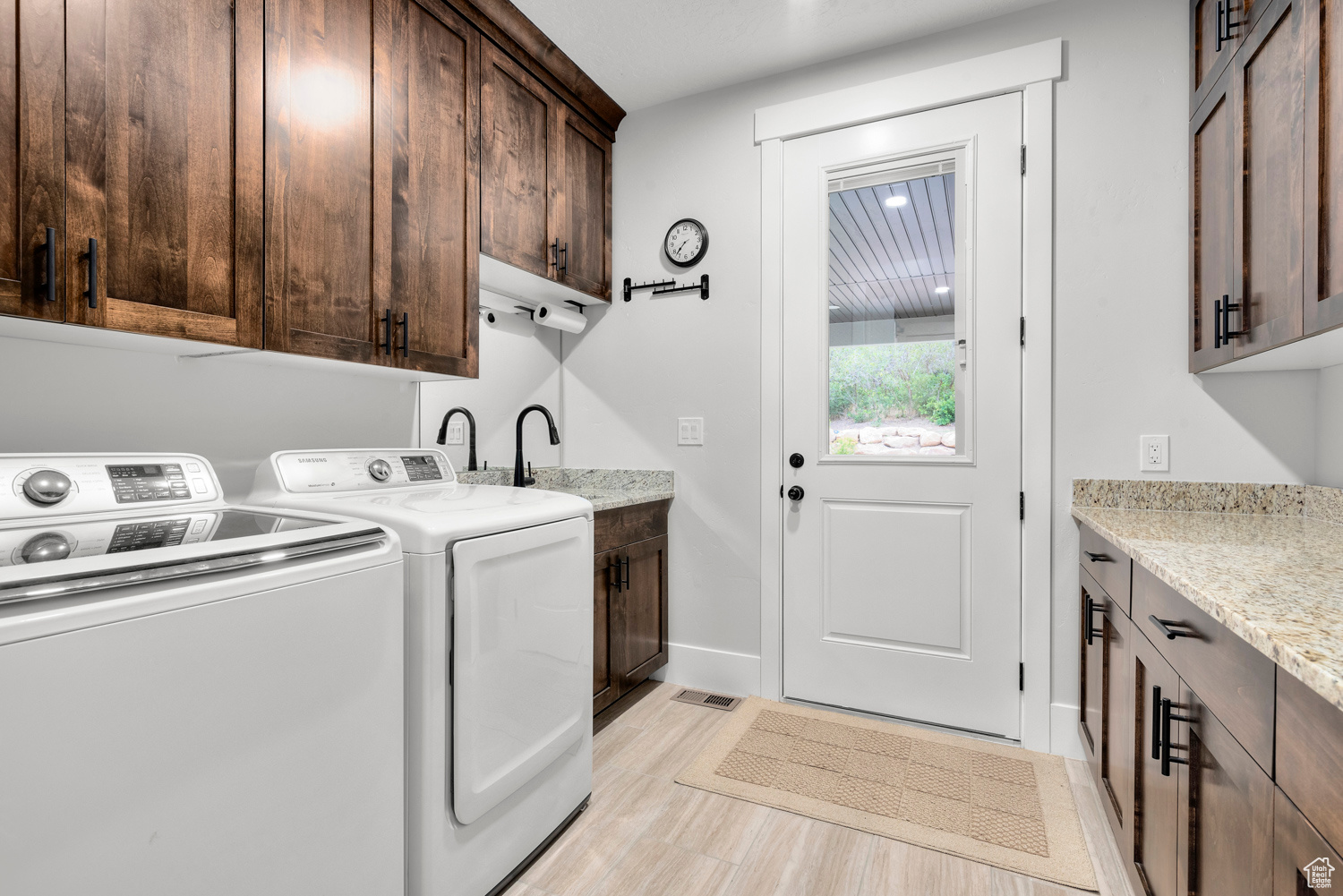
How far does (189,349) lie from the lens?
1.54 meters

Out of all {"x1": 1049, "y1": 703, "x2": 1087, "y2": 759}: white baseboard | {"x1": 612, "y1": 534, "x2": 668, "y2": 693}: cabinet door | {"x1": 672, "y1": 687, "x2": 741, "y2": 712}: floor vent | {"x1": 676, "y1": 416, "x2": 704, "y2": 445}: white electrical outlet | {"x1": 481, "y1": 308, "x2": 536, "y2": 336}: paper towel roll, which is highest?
{"x1": 481, "y1": 308, "x2": 536, "y2": 336}: paper towel roll

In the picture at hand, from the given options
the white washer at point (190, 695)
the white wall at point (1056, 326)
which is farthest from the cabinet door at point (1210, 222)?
the white washer at point (190, 695)

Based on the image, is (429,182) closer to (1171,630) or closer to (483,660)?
(483,660)

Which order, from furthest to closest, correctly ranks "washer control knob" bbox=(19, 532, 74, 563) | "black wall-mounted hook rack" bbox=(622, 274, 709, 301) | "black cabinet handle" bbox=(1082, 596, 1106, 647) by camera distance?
"black wall-mounted hook rack" bbox=(622, 274, 709, 301), "black cabinet handle" bbox=(1082, 596, 1106, 647), "washer control knob" bbox=(19, 532, 74, 563)

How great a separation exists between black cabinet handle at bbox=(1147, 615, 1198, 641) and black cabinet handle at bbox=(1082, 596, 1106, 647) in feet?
2.26

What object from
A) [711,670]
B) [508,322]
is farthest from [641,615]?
[508,322]

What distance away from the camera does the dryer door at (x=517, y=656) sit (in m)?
1.36

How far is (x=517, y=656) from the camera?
4.91ft

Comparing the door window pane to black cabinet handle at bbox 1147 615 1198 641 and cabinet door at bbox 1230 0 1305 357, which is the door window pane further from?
black cabinet handle at bbox 1147 615 1198 641

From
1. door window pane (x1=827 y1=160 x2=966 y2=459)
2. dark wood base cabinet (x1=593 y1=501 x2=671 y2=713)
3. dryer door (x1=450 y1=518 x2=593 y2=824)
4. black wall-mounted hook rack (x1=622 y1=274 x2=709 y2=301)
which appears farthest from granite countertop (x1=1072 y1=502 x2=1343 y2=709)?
black wall-mounted hook rack (x1=622 y1=274 x2=709 y2=301)

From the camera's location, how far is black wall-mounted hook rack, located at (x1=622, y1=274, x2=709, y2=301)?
2.65 m

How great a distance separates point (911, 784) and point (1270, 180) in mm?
1817

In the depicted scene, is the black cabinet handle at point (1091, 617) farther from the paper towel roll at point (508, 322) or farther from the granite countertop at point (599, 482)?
the paper towel roll at point (508, 322)

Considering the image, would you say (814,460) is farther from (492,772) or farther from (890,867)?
(492,772)
